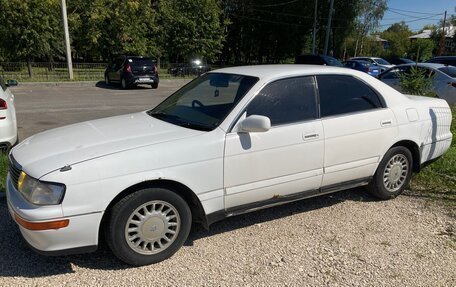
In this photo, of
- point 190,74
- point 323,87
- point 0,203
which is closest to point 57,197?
point 0,203

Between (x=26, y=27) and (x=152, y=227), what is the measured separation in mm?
19799

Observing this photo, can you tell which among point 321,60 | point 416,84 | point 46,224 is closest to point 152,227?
point 46,224

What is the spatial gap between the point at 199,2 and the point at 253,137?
87.5 ft

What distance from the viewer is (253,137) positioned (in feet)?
11.7

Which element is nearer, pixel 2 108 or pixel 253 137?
pixel 253 137

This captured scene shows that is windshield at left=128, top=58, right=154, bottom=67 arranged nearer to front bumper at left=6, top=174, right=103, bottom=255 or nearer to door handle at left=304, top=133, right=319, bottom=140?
door handle at left=304, top=133, right=319, bottom=140

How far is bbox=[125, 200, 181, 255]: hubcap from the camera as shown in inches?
127

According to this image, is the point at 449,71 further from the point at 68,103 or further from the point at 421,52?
the point at 68,103

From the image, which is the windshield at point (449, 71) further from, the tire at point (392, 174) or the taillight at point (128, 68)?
the taillight at point (128, 68)

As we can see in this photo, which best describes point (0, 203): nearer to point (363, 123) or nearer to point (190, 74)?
point (363, 123)

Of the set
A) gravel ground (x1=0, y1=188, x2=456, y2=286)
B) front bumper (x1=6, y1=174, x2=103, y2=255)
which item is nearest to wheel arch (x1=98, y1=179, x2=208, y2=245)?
front bumper (x1=6, y1=174, x2=103, y2=255)

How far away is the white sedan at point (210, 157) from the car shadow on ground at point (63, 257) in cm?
34

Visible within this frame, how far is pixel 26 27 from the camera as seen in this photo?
64.2 ft

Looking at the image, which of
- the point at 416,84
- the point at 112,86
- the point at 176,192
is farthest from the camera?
the point at 112,86
